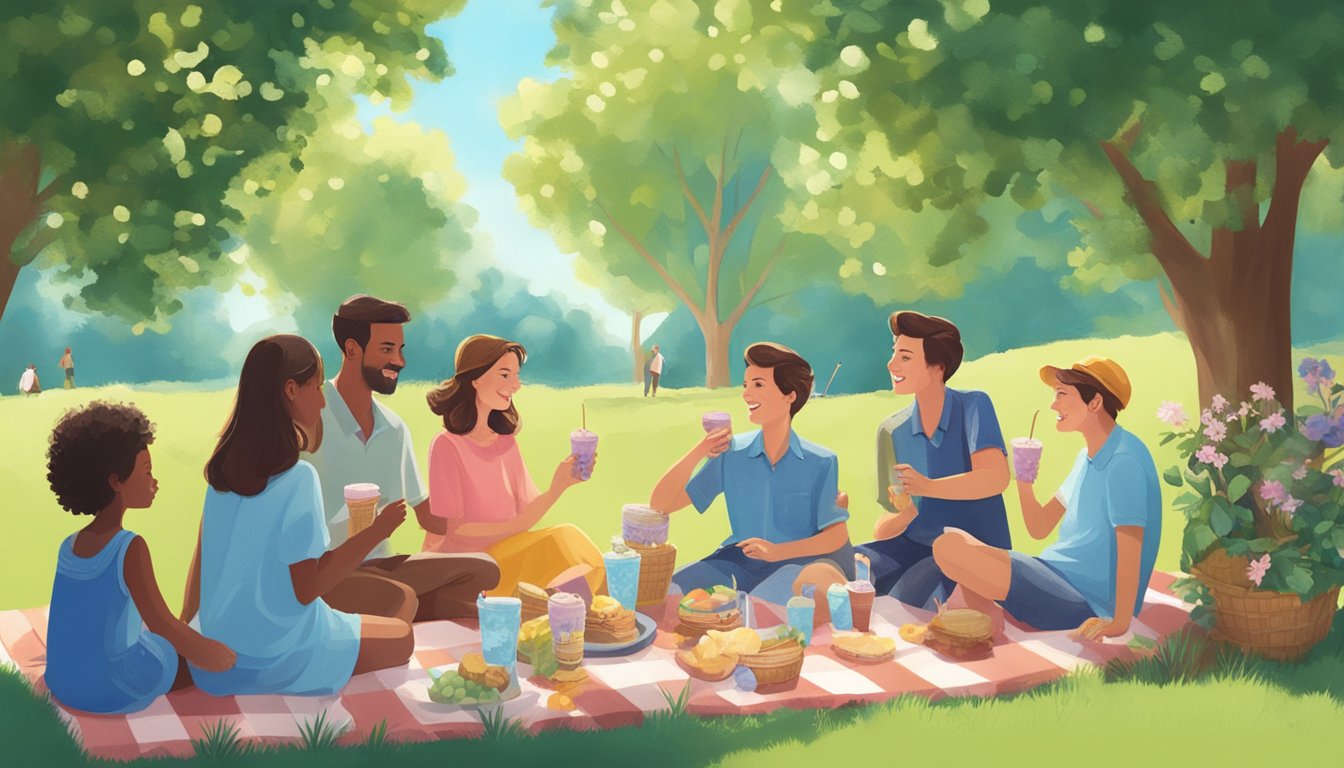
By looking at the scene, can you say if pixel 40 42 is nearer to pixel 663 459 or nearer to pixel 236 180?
pixel 236 180

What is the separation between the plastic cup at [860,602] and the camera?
5.94m

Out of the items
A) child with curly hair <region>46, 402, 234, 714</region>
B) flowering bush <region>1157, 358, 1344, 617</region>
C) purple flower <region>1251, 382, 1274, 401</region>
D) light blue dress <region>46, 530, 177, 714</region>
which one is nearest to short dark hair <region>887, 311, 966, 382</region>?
flowering bush <region>1157, 358, 1344, 617</region>

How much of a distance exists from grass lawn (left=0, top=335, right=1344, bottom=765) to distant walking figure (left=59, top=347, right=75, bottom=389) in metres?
0.65

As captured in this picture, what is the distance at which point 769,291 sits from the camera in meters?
21.2

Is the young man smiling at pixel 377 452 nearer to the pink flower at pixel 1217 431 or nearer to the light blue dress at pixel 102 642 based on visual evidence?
the light blue dress at pixel 102 642

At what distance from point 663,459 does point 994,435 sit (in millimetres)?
7902

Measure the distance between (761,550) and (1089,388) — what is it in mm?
1776

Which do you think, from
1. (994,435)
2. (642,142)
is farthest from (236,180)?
(642,142)

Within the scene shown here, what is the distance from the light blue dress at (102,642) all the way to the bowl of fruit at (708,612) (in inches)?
86.9

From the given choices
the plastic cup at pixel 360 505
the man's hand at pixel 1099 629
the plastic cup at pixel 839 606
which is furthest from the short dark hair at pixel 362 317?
the man's hand at pixel 1099 629

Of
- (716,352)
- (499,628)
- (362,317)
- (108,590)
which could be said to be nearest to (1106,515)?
(499,628)

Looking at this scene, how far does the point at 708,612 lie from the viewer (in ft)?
18.7

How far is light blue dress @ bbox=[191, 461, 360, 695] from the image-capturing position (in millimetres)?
4805

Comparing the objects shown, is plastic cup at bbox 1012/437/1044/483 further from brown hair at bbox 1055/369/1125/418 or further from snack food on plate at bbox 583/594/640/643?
snack food on plate at bbox 583/594/640/643
